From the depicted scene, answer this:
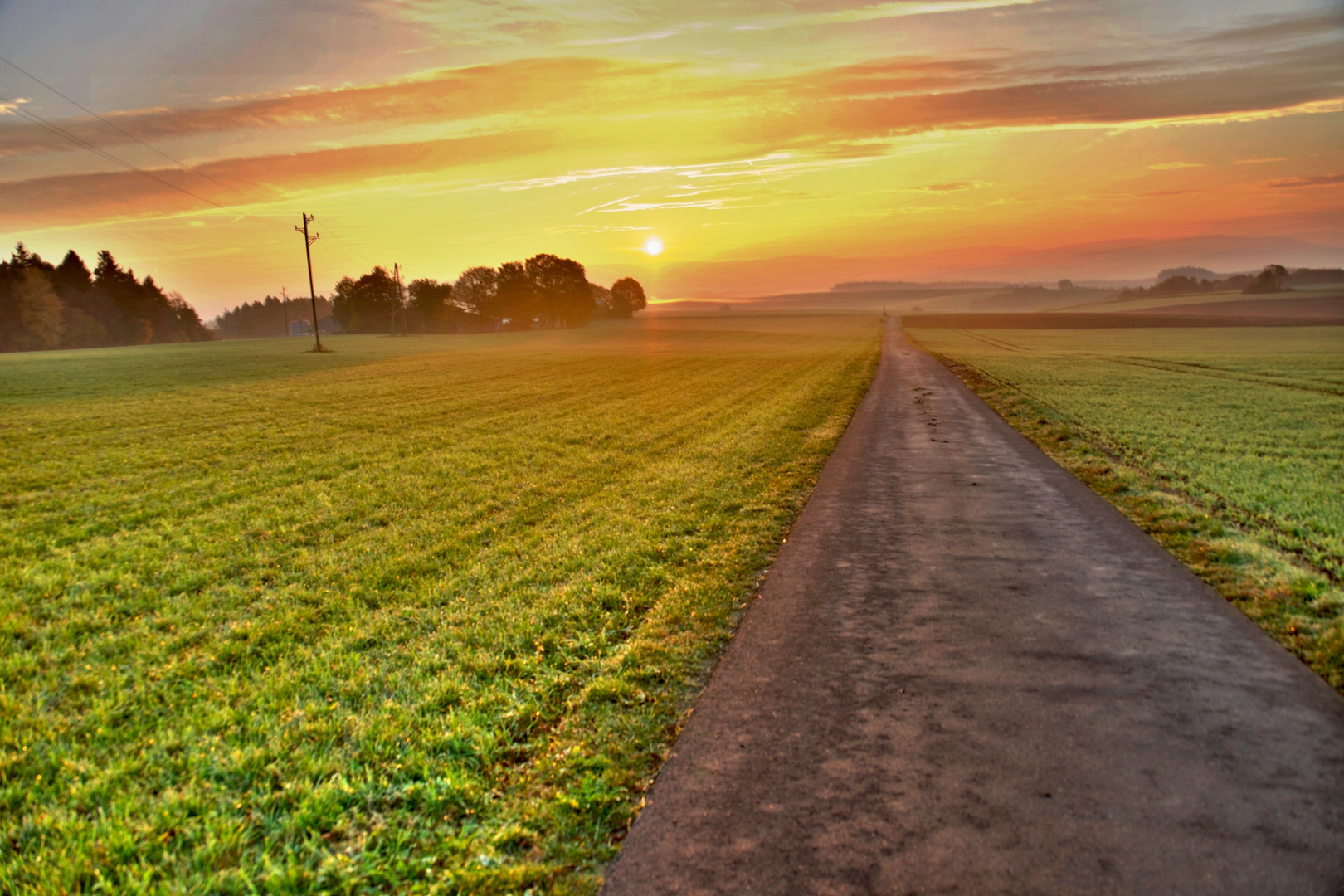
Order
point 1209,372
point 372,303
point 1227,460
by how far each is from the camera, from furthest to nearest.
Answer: point 372,303, point 1209,372, point 1227,460

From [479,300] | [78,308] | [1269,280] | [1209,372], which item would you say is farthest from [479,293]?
[1269,280]

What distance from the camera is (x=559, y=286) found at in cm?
12950

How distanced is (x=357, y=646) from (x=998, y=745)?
5.03m

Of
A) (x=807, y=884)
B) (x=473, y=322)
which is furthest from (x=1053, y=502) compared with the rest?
(x=473, y=322)

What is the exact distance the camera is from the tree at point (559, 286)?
12862 cm

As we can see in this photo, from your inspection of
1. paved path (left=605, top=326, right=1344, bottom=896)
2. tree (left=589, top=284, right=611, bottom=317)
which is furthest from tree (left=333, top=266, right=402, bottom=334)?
paved path (left=605, top=326, right=1344, bottom=896)

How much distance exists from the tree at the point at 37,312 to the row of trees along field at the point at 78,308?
0.27ft

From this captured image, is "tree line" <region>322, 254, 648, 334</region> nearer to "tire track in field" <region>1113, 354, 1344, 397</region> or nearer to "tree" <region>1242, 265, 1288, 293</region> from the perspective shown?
"tire track in field" <region>1113, 354, 1344, 397</region>

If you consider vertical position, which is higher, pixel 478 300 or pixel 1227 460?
pixel 478 300

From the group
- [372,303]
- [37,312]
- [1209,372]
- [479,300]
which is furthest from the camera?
[479,300]

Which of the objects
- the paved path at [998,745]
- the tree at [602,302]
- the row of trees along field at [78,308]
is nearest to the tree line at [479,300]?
the tree at [602,302]

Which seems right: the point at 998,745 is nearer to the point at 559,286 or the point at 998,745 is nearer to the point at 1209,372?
the point at 1209,372

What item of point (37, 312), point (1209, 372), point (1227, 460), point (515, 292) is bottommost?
point (1227, 460)

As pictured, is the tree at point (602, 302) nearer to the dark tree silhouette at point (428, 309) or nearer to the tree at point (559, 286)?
the tree at point (559, 286)
